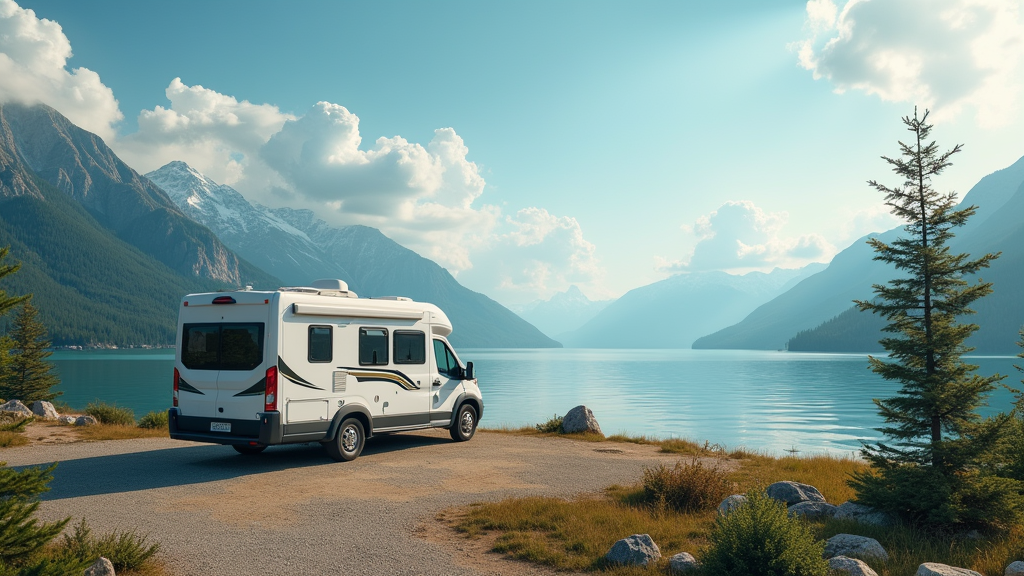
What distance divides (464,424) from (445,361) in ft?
6.16

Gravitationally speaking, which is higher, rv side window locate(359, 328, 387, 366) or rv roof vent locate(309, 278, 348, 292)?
rv roof vent locate(309, 278, 348, 292)

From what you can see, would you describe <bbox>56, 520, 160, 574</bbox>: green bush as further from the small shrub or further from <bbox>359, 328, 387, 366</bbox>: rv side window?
the small shrub

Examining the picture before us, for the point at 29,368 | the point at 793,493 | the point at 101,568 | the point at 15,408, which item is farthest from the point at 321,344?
the point at 29,368

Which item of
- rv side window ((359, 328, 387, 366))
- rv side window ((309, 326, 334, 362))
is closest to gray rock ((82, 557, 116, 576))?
rv side window ((309, 326, 334, 362))

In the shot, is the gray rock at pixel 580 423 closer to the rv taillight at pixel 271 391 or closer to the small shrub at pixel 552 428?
the small shrub at pixel 552 428

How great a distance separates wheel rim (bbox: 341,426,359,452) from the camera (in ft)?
43.6

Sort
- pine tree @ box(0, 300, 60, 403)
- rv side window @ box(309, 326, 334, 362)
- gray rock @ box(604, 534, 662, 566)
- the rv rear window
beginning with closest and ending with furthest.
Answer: gray rock @ box(604, 534, 662, 566) < the rv rear window < rv side window @ box(309, 326, 334, 362) < pine tree @ box(0, 300, 60, 403)

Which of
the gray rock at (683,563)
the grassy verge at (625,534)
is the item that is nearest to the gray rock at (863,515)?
the grassy verge at (625,534)

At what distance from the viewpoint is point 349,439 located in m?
13.5

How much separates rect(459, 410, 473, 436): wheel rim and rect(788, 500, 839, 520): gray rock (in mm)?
9043

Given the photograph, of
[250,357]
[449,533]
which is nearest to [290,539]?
[449,533]

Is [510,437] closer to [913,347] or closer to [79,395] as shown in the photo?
[913,347]

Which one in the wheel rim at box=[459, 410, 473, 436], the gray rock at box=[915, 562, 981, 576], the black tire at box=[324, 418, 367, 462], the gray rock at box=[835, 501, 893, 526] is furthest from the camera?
the wheel rim at box=[459, 410, 473, 436]

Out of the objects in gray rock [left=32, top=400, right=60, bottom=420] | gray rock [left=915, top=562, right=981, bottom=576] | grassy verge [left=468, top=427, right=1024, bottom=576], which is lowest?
grassy verge [left=468, top=427, right=1024, bottom=576]
